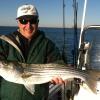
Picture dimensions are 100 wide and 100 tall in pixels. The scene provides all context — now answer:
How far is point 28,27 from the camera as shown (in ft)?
14.0

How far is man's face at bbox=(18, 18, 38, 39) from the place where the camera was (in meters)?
4.29

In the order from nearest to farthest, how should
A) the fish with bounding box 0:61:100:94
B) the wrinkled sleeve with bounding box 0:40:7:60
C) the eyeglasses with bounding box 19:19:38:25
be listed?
the fish with bounding box 0:61:100:94
the wrinkled sleeve with bounding box 0:40:7:60
the eyeglasses with bounding box 19:19:38:25

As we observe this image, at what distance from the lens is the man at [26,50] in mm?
4230

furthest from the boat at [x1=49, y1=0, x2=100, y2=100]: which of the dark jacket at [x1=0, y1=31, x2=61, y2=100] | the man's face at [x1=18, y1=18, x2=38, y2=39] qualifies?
the man's face at [x1=18, y1=18, x2=38, y2=39]

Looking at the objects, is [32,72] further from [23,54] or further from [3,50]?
[3,50]

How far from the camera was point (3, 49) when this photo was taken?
4.22 m

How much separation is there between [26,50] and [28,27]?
30 cm

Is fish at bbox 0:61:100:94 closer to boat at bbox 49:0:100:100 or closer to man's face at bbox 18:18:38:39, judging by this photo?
man's face at bbox 18:18:38:39

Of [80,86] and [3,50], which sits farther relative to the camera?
[80,86]

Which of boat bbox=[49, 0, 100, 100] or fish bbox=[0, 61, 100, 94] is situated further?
boat bbox=[49, 0, 100, 100]

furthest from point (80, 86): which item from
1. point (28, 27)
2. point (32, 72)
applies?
point (28, 27)

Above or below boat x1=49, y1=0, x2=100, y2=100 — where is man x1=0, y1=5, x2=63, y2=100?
above

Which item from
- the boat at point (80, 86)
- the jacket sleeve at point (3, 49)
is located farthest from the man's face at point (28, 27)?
the boat at point (80, 86)

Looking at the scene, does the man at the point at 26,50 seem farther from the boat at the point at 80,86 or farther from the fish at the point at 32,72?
the boat at the point at 80,86
